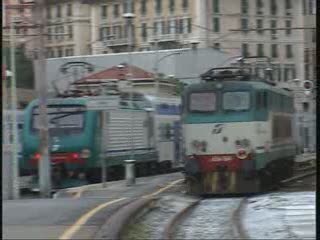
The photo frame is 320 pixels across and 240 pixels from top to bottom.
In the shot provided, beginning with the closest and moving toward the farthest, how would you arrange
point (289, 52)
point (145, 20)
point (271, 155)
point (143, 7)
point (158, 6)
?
point (271, 155), point (158, 6), point (143, 7), point (145, 20), point (289, 52)

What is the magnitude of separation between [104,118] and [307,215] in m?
13.0

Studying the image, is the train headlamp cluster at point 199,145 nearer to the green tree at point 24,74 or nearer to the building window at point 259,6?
the green tree at point 24,74

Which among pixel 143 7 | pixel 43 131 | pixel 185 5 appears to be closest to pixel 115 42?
pixel 143 7

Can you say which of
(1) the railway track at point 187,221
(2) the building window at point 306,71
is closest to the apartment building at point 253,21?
(2) the building window at point 306,71

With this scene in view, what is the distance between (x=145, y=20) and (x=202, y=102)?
7108cm

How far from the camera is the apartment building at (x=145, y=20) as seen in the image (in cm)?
8569

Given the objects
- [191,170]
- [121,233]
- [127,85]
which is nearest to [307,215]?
[121,233]

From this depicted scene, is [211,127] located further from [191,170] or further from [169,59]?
[169,59]

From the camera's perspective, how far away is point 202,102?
21078mm

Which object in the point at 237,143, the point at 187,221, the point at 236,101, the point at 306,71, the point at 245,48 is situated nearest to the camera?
the point at 187,221

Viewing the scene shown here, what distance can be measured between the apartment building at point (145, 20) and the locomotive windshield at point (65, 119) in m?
57.2

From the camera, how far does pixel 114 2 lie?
93750 mm

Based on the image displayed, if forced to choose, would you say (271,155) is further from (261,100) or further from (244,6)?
(244,6)

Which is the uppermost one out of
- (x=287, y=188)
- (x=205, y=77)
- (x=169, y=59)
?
(x=169, y=59)
